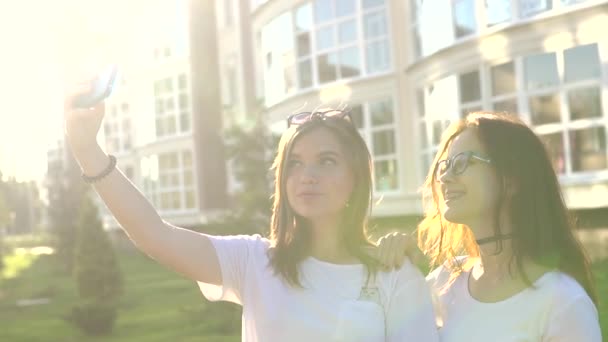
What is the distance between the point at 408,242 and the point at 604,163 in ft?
35.3

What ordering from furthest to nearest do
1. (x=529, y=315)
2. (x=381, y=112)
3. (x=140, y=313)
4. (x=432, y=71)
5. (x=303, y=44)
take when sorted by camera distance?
(x=303, y=44), (x=381, y=112), (x=432, y=71), (x=140, y=313), (x=529, y=315)

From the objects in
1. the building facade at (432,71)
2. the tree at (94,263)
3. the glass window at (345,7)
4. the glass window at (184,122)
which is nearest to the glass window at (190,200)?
the glass window at (184,122)

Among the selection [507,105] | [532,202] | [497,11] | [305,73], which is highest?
[497,11]

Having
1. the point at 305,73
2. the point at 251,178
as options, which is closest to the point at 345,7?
the point at 305,73

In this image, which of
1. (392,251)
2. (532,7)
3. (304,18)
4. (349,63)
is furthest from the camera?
(304,18)

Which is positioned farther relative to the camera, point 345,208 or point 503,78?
point 503,78

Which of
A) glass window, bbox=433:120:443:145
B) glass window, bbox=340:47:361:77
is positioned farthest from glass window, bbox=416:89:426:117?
glass window, bbox=340:47:361:77

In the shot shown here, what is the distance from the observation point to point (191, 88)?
85.4ft

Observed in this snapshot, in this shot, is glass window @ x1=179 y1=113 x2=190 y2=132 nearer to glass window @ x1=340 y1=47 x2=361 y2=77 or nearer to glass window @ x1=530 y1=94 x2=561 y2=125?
glass window @ x1=340 y1=47 x2=361 y2=77

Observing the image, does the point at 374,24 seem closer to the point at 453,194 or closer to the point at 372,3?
the point at 372,3

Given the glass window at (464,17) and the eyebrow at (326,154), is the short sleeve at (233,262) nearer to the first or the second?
the eyebrow at (326,154)

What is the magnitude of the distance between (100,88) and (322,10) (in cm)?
1705

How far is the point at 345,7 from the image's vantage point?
18.1 metres

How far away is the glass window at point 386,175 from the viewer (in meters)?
16.6
